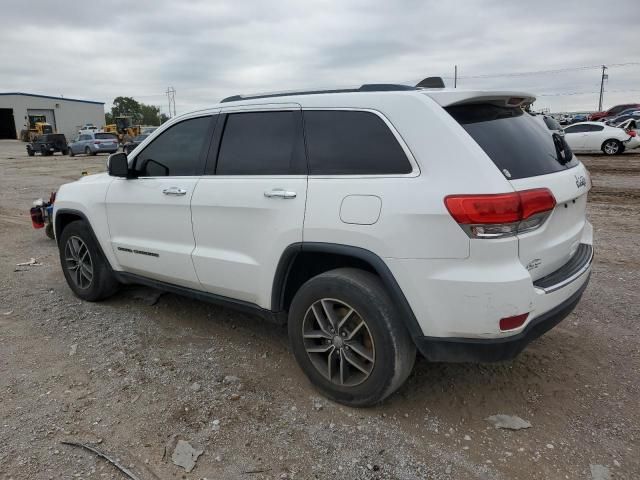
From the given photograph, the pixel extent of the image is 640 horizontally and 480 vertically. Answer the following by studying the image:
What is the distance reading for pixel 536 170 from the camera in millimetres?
2762

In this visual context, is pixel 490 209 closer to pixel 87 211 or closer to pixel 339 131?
pixel 339 131

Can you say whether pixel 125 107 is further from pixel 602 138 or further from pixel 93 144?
pixel 602 138

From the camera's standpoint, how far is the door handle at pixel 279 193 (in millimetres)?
3058

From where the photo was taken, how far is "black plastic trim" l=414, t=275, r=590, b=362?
2.58 m

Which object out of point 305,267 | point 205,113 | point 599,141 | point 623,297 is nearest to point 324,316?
point 305,267

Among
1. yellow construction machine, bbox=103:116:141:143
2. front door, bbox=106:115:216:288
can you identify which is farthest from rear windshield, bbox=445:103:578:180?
yellow construction machine, bbox=103:116:141:143

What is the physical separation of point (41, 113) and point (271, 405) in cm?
8159

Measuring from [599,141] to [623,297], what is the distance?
17771 mm

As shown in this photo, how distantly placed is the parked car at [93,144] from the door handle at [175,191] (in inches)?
1316

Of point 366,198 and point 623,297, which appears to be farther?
point 623,297

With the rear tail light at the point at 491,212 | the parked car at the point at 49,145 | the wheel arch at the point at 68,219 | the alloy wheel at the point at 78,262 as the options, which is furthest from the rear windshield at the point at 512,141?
A: the parked car at the point at 49,145

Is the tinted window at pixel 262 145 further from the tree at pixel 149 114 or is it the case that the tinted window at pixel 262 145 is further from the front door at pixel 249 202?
the tree at pixel 149 114

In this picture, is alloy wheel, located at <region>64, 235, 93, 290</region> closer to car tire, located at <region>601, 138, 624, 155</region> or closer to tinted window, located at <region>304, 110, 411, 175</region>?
tinted window, located at <region>304, 110, 411, 175</region>

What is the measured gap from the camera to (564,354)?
3.71m
